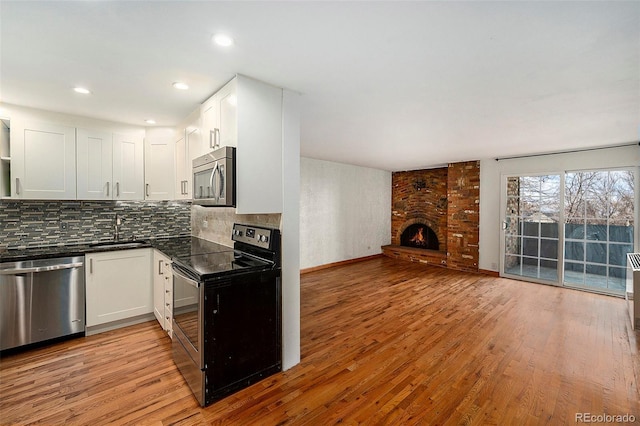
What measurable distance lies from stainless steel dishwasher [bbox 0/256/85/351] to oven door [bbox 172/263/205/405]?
1271mm

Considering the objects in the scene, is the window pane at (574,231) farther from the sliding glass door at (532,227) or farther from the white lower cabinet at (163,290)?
the white lower cabinet at (163,290)

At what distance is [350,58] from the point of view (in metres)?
1.82

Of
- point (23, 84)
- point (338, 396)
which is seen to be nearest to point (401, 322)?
point (338, 396)

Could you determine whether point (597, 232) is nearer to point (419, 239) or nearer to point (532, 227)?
point (532, 227)

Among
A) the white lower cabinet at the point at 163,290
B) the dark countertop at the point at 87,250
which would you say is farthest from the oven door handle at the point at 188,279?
the white lower cabinet at the point at 163,290

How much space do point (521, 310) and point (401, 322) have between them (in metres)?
1.78

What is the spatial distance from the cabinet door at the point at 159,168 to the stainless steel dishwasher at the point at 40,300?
3.47ft

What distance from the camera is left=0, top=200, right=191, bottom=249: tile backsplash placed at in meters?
2.92

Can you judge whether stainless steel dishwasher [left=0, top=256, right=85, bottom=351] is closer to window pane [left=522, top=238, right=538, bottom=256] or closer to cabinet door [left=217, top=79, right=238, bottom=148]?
cabinet door [left=217, top=79, right=238, bottom=148]

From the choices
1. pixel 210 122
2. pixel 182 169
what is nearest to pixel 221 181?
pixel 210 122

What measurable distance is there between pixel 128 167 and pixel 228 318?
2.53 m

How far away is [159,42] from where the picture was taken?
1655mm

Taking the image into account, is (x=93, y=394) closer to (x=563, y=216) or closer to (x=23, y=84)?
(x=23, y=84)

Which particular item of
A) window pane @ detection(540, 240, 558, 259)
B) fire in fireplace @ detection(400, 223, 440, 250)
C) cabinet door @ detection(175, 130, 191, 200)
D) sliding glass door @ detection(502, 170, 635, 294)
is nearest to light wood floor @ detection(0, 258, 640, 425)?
sliding glass door @ detection(502, 170, 635, 294)
